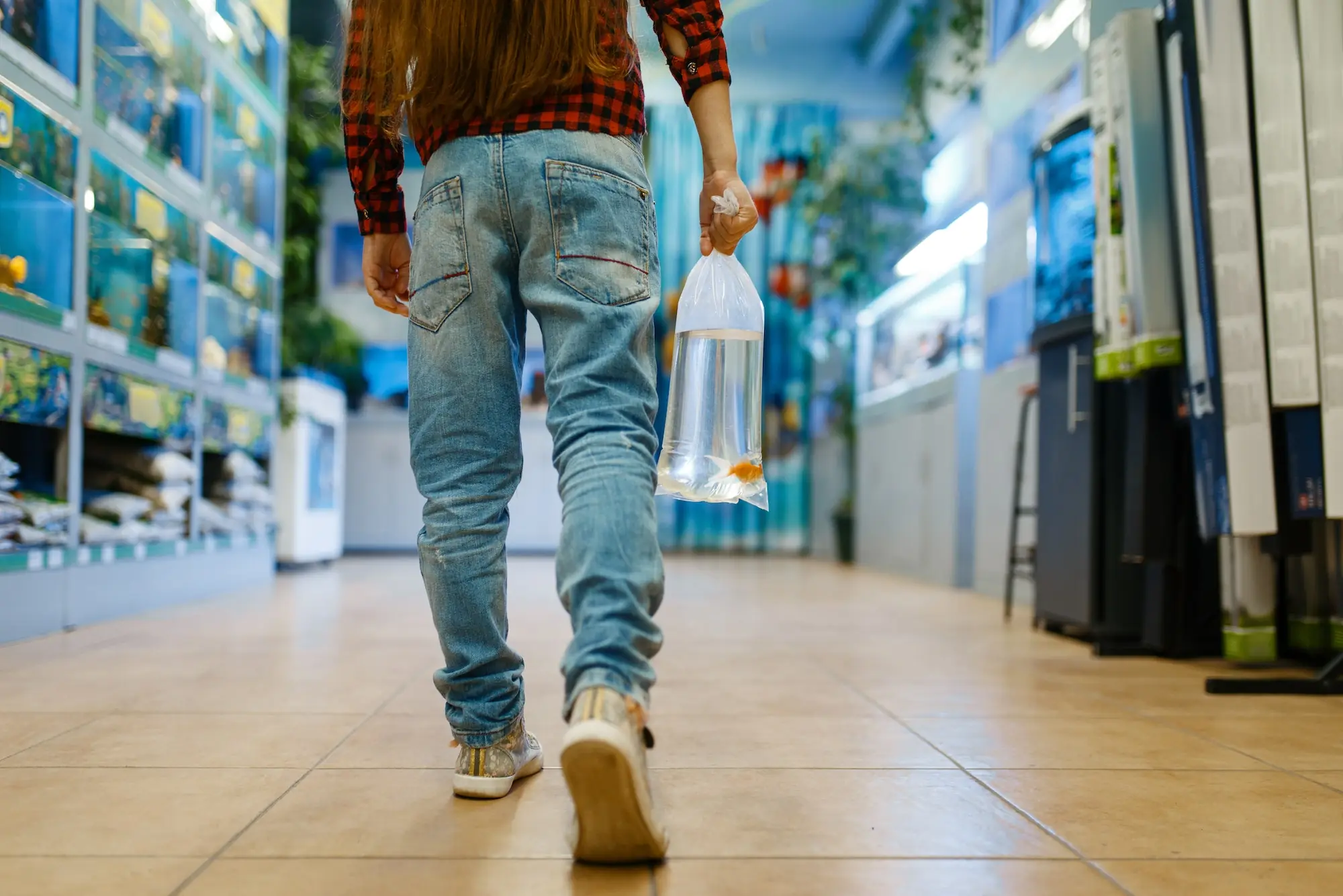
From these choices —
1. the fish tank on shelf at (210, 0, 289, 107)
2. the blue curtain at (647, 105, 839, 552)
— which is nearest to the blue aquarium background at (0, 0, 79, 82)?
the fish tank on shelf at (210, 0, 289, 107)

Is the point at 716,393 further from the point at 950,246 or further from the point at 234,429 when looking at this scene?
the point at 950,246

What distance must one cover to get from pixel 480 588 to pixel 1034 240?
7.81 feet

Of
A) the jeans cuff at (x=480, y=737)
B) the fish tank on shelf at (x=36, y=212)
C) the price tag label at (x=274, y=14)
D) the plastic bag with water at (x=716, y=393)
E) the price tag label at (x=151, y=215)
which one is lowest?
the jeans cuff at (x=480, y=737)

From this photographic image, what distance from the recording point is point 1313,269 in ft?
6.46

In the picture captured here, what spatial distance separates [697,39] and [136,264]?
8.37ft

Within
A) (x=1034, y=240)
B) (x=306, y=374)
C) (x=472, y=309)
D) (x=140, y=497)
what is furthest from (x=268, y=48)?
(x=472, y=309)

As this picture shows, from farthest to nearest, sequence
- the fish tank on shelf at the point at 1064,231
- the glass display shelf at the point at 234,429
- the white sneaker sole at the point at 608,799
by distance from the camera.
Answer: the glass display shelf at the point at 234,429
the fish tank on shelf at the point at 1064,231
the white sneaker sole at the point at 608,799

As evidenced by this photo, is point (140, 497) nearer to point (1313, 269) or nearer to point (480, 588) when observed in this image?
point (480, 588)

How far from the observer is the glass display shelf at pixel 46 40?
2.37 metres

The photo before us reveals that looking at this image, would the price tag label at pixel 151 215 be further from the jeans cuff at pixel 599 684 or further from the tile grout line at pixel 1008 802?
the jeans cuff at pixel 599 684

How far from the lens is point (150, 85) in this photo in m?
3.18

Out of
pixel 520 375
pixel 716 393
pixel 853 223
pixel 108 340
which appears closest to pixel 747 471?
pixel 716 393

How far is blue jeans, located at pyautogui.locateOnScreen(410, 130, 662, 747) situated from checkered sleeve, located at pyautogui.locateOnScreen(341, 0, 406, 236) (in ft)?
0.39

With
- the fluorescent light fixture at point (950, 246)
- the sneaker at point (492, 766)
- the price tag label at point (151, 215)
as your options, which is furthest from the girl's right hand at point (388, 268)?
the fluorescent light fixture at point (950, 246)
